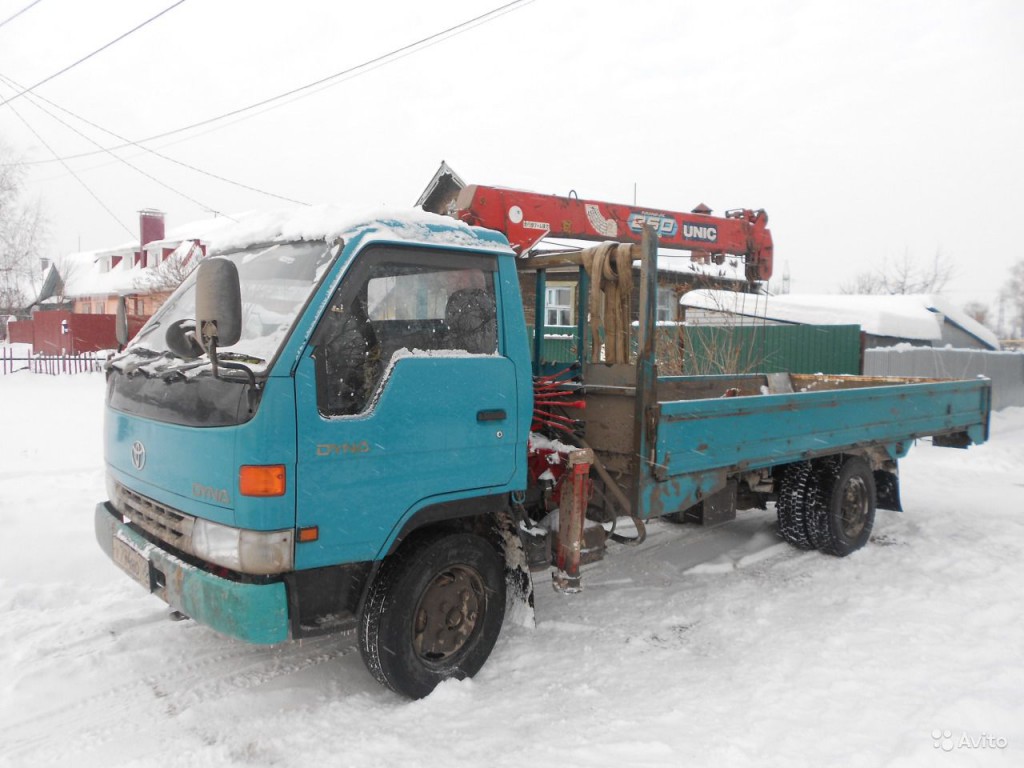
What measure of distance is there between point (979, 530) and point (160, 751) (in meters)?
6.84

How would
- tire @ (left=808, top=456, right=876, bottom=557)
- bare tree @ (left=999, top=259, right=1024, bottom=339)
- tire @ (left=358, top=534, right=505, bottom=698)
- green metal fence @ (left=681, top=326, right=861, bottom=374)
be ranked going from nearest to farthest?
tire @ (left=358, top=534, right=505, bottom=698) < tire @ (left=808, top=456, right=876, bottom=557) < green metal fence @ (left=681, top=326, right=861, bottom=374) < bare tree @ (left=999, top=259, right=1024, bottom=339)

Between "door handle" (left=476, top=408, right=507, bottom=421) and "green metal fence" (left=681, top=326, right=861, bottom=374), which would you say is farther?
"green metal fence" (left=681, top=326, right=861, bottom=374)

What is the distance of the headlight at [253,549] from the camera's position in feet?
9.48

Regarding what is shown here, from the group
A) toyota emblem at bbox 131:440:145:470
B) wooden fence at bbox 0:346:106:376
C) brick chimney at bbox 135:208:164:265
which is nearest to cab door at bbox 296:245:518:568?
toyota emblem at bbox 131:440:145:470

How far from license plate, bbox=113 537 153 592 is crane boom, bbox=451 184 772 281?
2.82 metres

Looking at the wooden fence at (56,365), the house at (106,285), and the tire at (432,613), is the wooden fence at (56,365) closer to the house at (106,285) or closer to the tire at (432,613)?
the house at (106,285)

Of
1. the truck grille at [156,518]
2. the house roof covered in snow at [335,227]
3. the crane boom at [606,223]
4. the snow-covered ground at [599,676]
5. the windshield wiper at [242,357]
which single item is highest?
the crane boom at [606,223]

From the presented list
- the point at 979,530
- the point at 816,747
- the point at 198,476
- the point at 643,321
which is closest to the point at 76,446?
the point at 198,476

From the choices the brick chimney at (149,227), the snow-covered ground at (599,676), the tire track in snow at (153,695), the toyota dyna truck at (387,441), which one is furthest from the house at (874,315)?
the brick chimney at (149,227)

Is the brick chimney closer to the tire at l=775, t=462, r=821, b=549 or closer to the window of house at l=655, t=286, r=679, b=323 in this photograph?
the window of house at l=655, t=286, r=679, b=323

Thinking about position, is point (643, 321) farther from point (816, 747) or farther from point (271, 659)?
point (271, 659)

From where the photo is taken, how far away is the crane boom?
197 inches

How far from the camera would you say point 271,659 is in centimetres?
382

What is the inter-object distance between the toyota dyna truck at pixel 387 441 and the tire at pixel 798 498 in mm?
1293
